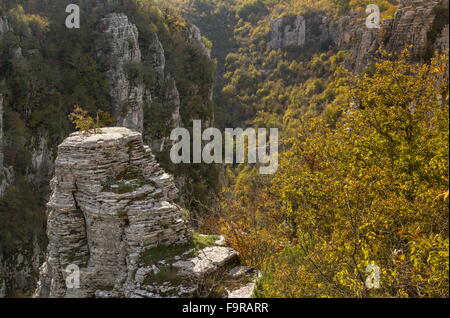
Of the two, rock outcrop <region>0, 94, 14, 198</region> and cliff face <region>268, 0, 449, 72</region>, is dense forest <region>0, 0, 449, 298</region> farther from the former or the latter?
rock outcrop <region>0, 94, 14, 198</region>

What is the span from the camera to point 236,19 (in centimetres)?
9531

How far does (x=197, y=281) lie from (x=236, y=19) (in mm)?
94621

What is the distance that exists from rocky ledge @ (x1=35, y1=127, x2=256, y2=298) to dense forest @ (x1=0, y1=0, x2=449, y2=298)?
4.28 feet

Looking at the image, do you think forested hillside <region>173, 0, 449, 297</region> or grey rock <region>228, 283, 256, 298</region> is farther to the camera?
grey rock <region>228, 283, 256, 298</region>

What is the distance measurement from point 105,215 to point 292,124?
45.8 meters

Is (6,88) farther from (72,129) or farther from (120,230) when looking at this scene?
(120,230)

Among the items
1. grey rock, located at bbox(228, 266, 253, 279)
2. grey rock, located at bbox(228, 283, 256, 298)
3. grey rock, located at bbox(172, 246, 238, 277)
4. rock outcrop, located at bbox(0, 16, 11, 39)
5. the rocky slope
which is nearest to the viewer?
grey rock, located at bbox(228, 283, 256, 298)

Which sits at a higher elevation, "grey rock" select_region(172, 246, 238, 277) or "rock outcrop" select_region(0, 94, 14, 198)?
"grey rock" select_region(172, 246, 238, 277)

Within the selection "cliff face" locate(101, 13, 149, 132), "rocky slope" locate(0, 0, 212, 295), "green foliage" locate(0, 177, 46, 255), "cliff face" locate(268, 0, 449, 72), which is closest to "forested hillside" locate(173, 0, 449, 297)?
"cliff face" locate(268, 0, 449, 72)

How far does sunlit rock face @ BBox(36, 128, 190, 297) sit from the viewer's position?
28.8ft

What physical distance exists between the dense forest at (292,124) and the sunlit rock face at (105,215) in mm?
2738

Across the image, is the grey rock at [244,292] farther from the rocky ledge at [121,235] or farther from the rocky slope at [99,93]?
the rocky slope at [99,93]

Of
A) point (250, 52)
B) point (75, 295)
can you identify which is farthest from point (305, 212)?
point (250, 52)

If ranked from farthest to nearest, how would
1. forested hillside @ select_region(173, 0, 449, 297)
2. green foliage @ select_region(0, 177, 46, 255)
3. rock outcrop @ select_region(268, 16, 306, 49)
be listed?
rock outcrop @ select_region(268, 16, 306, 49)
green foliage @ select_region(0, 177, 46, 255)
forested hillside @ select_region(173, 0, 449, 297)
